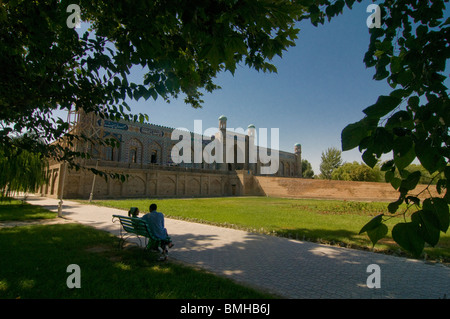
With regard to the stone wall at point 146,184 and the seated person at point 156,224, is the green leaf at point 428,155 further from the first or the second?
the stone wall at point 146,184

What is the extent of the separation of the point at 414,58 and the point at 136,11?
225 cm

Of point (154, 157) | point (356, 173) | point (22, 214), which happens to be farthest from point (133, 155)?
point (356, 173)

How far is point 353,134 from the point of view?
1146 millimetres

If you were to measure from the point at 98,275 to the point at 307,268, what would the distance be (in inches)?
160

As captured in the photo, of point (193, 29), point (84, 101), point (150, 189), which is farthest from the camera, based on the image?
point (150, 189)

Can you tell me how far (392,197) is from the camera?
27.9 meters

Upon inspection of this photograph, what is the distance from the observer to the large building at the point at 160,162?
26.3 m

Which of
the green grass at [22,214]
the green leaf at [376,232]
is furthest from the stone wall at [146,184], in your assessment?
the green leaf at [376,232]

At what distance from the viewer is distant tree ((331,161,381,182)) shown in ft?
144

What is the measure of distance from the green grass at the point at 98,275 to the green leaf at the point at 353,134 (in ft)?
10.8

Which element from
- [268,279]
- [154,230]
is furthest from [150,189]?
[268,279]

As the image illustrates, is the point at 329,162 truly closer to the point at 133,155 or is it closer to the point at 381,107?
the point at 133,155

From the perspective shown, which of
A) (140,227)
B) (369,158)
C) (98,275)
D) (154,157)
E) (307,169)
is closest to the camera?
(369,158)
